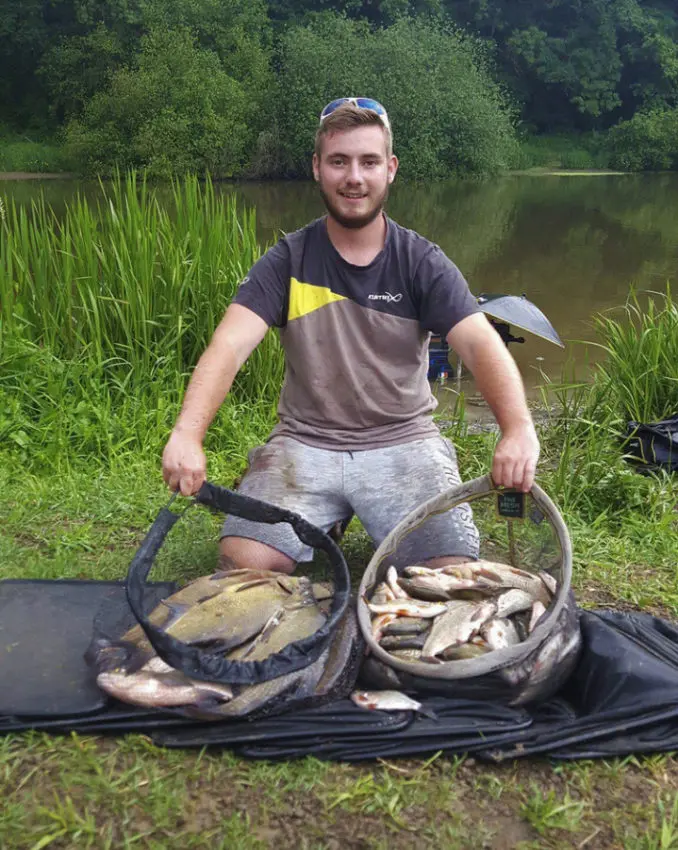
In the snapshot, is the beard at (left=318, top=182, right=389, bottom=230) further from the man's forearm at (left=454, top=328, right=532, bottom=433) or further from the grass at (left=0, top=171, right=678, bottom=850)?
the grass at (left=0, top=171, right=678, bottom=850)

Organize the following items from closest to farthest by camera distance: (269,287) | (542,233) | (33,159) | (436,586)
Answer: (436,586)
(269,287)
(542,233)
(33,159)

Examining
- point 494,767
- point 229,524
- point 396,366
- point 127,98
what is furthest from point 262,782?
point 127,98

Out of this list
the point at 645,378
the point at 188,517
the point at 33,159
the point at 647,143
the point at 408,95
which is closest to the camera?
the point at 188,517

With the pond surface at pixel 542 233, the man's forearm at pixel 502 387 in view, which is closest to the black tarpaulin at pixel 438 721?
the man's forearm at pixel 502 387

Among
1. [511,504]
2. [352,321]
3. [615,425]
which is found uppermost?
[352,321]

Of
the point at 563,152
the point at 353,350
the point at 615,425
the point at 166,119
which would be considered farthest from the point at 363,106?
the point at 563,152

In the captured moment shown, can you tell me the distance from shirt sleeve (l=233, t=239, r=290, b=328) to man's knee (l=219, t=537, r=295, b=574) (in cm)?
75

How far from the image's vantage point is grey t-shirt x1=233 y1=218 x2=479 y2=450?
9.25ft

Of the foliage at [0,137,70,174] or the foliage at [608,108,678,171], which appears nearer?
the foliage at [0,137,70,174]

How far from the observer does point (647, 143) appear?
43281 millimetres

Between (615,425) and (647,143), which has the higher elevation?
(647,143)

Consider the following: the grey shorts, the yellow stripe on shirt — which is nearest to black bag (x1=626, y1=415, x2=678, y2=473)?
the grey shorts

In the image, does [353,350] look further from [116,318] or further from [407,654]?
[116,318]

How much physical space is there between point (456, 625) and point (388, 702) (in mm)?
272
